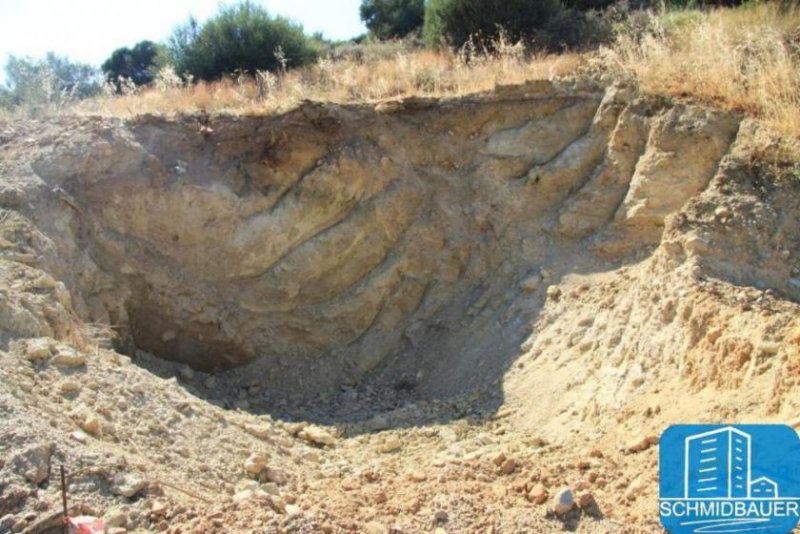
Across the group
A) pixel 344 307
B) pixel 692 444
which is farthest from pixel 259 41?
pixel 692 444

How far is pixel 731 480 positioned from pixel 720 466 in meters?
0.09

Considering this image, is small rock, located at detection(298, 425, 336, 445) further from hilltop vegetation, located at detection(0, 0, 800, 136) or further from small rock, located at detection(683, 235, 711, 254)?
hilltop vegetation, located at detection(0, 0, 800, 136)

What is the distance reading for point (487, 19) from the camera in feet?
41.4

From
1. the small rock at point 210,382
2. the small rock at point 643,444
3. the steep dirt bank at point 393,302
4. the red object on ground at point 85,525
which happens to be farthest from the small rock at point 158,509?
the small rock at point 210,382

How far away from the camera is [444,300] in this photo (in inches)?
337

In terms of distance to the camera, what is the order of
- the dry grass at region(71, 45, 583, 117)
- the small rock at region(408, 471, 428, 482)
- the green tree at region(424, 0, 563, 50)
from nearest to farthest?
1. the small rock at region(408, 471, 428, 482)
2. the dry grass at region(71, 45, 583, 117)
3. the green tree at region(424, 0, 563, 50)

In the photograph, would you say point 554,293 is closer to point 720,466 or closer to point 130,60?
point 720,466

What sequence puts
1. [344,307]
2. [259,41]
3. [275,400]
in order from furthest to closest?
1. [259,41]
2. [344,307]
3. [275,400]

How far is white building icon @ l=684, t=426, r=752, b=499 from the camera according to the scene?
3543 millimetres

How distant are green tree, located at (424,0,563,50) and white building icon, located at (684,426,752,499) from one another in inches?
371

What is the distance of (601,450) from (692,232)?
1970 mm

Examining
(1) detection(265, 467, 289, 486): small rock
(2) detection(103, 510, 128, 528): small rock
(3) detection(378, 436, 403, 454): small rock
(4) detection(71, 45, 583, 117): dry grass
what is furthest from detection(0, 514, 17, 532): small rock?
(4) detection(71, 45, 583, 117): dry grass

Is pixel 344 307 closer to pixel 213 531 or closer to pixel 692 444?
pixel 213 531

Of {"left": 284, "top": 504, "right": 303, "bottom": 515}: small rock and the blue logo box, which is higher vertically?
the blue logo box
